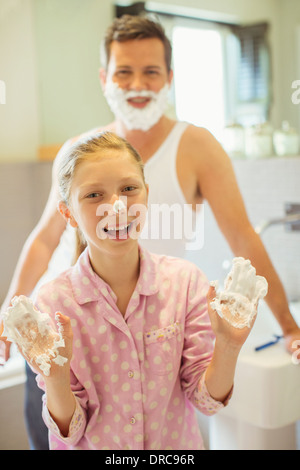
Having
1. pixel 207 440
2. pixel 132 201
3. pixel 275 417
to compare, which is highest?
pixel 132 201

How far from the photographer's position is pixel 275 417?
0.63 m

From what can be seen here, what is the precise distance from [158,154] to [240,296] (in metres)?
0.18

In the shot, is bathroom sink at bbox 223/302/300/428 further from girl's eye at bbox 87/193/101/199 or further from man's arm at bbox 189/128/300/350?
girl's eye at bbox 87/193/101/199

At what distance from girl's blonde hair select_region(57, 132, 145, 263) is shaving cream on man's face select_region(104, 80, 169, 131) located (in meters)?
0.07

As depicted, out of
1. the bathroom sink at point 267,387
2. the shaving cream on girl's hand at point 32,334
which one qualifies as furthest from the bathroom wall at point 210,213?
the shaving cream on girl's hand at point 32,334

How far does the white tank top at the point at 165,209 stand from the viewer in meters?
0.52

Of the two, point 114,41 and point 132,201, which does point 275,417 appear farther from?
point 114,41

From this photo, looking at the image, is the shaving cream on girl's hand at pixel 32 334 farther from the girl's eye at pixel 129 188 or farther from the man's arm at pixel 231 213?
the man's arm at pixel 231 213

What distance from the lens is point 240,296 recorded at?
16.2 inches

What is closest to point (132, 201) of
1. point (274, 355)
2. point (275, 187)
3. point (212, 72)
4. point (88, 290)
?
point (88, 290)

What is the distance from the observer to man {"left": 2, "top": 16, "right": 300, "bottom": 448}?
531 millimetres

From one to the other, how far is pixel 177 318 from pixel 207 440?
1.45 feet

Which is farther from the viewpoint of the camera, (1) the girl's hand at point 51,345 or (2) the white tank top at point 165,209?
(2) the white tank top at point 165,209

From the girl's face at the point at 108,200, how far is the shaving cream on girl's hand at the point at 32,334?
83 millimetres
